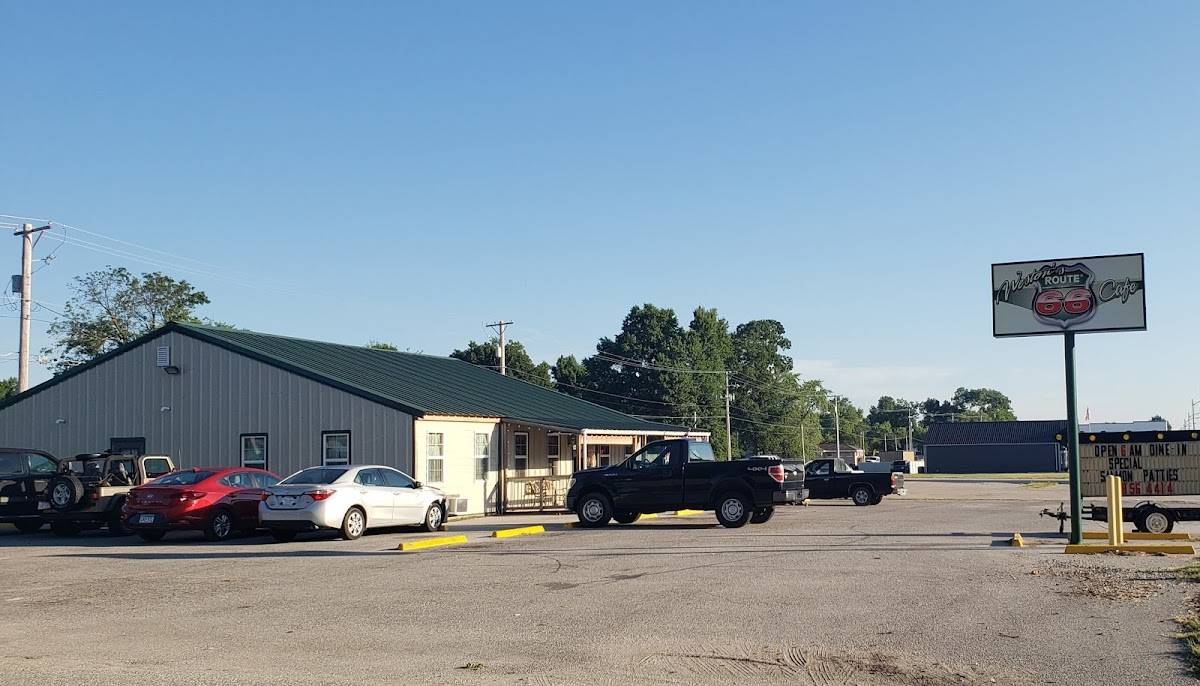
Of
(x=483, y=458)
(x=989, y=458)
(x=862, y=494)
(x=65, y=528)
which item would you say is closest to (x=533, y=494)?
(x=483, y=458)

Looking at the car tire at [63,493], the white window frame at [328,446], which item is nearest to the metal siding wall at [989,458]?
the white window frame at [328,446]

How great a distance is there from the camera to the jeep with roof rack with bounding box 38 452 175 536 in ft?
73.4

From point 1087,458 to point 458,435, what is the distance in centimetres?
1487

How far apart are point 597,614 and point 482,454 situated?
18.5m

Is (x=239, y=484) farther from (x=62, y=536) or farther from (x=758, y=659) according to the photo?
(x=758, y=659)

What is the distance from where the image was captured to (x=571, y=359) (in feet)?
302

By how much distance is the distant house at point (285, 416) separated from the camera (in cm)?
2691

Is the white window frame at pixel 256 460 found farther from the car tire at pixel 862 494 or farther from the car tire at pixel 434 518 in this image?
the car tire at pixel 862 494

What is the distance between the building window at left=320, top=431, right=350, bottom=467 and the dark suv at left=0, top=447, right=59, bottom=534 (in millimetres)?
6137

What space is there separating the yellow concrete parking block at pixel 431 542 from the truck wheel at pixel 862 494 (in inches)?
700

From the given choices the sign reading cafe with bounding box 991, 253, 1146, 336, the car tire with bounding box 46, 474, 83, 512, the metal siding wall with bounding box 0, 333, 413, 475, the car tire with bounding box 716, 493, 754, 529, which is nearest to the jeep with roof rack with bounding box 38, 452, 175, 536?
the car tire with bounding box 46, 474, 83, 512

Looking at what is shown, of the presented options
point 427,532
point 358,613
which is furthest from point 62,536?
point 358,613

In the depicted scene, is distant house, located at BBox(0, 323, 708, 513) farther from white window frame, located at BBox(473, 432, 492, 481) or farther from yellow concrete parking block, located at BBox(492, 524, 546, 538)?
yellow concrete parking block, located at BBox(492, 524, 546, 538)

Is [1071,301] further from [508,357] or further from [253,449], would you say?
[508,357]
